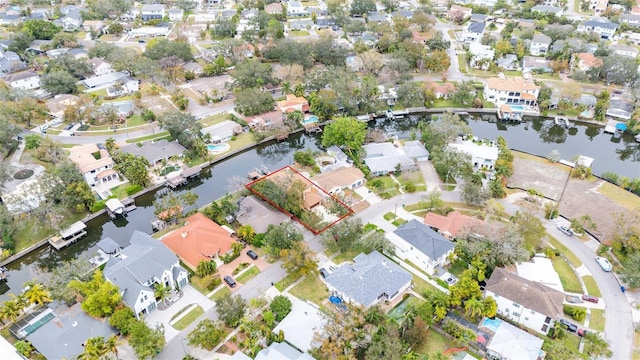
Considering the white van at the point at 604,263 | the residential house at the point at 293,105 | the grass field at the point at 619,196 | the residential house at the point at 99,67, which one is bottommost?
the white van at the point at 604,263

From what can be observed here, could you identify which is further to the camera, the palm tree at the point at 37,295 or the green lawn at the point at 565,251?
the green lawn at the point at 565,251

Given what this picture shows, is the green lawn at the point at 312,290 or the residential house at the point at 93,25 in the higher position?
the residential house at the point at 93,25

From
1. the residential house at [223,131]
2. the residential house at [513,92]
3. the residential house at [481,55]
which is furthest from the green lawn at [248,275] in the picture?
the residential house at [481,55]

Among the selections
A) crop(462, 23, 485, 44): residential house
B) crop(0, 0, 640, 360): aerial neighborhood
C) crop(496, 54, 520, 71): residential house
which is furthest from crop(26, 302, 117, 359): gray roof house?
crop(462, 23, 485, 44): residential house

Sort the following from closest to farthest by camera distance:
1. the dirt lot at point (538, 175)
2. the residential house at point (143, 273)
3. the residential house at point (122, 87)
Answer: the residential house at point (143, 273), the dirt lot at point (538, 175), the residential house at point (122, 87)

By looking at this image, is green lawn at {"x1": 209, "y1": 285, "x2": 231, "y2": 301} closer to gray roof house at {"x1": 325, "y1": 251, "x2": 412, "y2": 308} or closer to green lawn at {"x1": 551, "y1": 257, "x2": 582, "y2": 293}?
gray roof house at {"x1": 325, "y1": 251, "x2": 412, "y2": 308}

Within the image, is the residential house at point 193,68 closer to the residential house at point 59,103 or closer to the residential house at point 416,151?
the residential house at point 59,103

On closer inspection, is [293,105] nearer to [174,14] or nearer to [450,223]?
[450,223]

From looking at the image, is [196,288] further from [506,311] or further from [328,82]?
[328,82]

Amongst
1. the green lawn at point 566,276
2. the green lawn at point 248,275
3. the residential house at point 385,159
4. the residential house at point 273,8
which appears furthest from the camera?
the residential house at point 273,8
